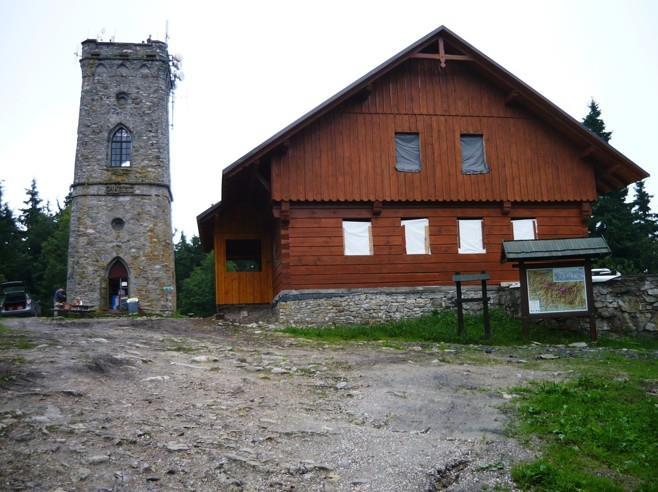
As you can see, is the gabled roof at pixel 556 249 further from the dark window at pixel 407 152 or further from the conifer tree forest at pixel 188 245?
the conifer tree forest at pixel 188 245

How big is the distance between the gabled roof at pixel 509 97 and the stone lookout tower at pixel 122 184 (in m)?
15.8

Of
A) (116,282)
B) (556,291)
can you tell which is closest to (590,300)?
(556,291)

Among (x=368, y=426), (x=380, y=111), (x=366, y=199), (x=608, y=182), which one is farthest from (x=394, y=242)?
(x=368, y=426)

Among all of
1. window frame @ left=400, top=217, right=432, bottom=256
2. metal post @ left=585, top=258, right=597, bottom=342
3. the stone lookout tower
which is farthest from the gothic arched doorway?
metal post @ left=585, top=258, right=597, bottom=342

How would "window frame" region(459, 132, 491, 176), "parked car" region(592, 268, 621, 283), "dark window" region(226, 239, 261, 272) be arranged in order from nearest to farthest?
"parked car" region(592, 268, 621, 283) < "window frame" region(459, 132, 491, 176) < "dark window" region(226, 239, 261, 272)

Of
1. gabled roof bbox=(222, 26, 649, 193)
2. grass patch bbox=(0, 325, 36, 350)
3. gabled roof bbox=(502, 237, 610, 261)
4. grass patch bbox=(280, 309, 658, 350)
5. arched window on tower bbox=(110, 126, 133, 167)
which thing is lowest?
grass patch bbox=(280, 309, 658, 350)

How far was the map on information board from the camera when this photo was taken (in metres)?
15.2

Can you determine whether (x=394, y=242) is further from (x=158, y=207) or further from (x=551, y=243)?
(x=158, y=207)

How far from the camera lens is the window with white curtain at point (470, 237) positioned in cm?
1983

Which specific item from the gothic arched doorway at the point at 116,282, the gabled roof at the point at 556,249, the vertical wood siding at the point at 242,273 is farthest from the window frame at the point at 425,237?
the gothic arched doorway at the point at 116,282

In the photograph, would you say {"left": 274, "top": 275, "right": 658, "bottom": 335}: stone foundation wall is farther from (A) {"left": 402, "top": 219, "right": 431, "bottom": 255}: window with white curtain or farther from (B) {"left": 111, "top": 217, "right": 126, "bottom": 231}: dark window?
(B) {"left": 111, "top": 217, "right": 126, "bottom": 231}: dark window

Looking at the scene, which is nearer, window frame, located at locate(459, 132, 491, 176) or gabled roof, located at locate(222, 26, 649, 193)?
gabled roof, located at locate(222, 26, 649, 193)

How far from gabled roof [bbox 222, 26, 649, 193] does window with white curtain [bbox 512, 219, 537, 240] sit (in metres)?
2.84

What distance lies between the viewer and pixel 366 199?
19125 mm
